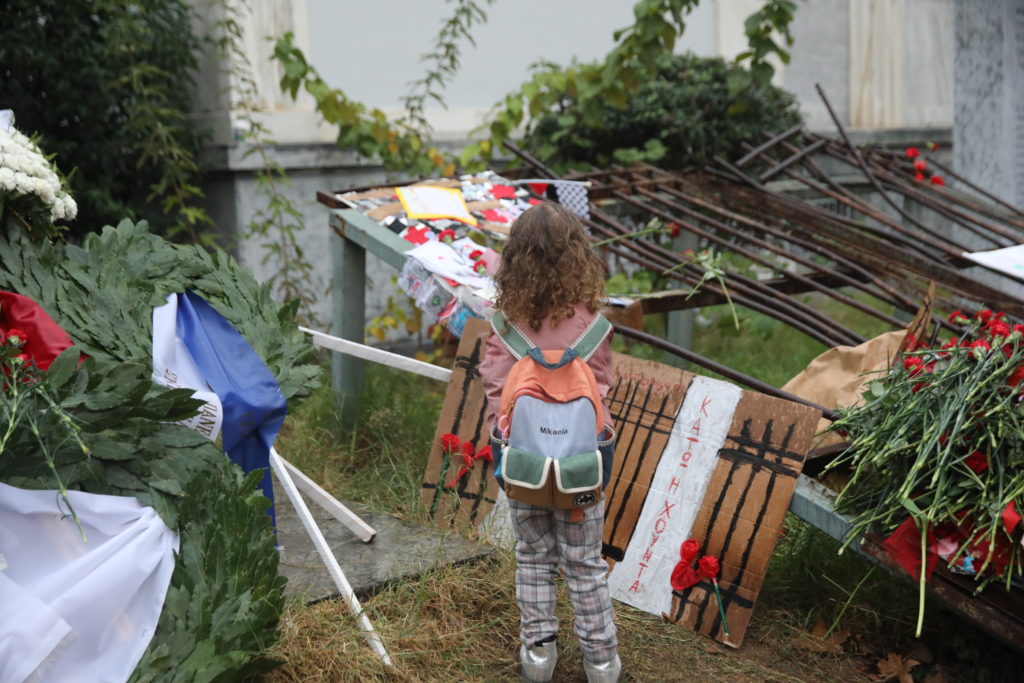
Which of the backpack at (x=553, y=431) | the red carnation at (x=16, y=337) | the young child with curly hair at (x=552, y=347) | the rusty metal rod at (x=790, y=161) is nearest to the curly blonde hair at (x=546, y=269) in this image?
the young child with curly hair at (x=552, y=347)

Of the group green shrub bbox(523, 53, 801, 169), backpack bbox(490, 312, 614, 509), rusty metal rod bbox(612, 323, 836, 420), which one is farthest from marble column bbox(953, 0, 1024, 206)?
backpack bbox(490, 312, 614, 509)

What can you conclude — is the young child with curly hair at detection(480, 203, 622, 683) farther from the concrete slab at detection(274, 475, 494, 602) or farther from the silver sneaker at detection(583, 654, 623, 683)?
the concrete slab at detection(274, 475, 494, 602)

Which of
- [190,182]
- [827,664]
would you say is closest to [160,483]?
[827,664]

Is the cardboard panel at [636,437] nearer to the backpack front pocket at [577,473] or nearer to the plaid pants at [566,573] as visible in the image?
the plaid pants at [566,573]

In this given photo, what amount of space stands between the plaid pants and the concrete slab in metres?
0.59

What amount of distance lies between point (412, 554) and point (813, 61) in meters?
7.11

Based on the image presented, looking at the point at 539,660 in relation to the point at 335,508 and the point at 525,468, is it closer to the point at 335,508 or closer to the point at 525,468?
the point at 525,468

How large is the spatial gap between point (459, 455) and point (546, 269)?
129cm

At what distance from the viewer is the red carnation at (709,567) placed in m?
3.19

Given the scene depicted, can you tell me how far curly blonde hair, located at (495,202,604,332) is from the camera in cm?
268

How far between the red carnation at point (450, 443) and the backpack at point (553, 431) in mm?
1068

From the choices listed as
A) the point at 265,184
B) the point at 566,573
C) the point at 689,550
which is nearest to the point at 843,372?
the point at 689,550

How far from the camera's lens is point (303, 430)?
458 cm

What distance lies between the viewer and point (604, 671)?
2840mm
